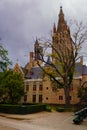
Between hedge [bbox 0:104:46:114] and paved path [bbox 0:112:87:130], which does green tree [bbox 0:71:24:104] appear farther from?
paved path [bbox 0:112:87:130]

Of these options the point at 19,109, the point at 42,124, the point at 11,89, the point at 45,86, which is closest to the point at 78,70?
the point at 45,86

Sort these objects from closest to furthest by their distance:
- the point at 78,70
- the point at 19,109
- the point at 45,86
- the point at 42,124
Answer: the point at 42,124, the point at 19,109, the point at 78,70, the point at 45,86

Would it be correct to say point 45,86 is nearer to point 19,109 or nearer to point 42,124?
point 19,109

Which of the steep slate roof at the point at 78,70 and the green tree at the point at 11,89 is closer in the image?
the green tree at the point at 11,89

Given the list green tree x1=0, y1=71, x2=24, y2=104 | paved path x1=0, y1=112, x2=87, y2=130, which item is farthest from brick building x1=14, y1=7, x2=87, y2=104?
paved path x1=0, y1=112, x2=87, y2=130

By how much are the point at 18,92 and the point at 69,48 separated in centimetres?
1701

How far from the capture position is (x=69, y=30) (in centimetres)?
4475

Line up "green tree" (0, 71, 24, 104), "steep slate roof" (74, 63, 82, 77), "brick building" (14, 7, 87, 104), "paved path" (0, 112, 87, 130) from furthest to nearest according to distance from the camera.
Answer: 1. "steep slate roof" (74, 63, 82, 77)
2. "brick building" (14, 7, 87, 104)
3. "green tree" (0, 71, 24, 104)
4. "paved path" (0, 112, 87, 130)

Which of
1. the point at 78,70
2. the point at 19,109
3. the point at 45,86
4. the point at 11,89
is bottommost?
the point at 19,109

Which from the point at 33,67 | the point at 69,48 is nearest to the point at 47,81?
the point at 33,67

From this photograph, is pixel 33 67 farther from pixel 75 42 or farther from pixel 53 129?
pixel 53 129

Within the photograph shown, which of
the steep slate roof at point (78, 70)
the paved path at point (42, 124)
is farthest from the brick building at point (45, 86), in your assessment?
the paved path at point (42, 124)

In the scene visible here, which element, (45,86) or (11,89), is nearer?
(11,89)

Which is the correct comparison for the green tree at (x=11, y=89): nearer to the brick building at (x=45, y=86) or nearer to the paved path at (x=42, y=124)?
the brick building at (x=45, y=86)
